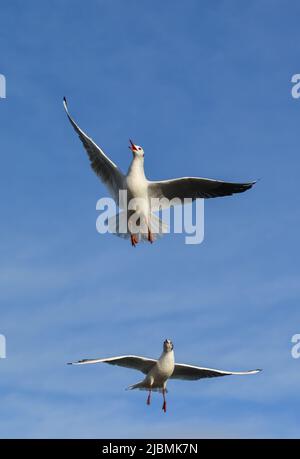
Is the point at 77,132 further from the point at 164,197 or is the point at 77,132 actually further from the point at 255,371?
the point at 255,371

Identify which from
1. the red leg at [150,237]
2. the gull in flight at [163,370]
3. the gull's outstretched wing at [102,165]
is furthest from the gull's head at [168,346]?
the gull's outstretched wing at [102,165]

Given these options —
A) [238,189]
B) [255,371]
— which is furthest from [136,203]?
[255,371]

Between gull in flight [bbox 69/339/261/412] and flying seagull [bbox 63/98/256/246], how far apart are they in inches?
120

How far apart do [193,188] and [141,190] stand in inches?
51.4

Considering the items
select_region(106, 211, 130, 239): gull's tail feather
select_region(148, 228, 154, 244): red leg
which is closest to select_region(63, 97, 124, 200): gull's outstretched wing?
select_region(106, 211, 130, 239): gull's tail feather

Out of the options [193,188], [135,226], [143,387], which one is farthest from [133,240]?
[143,387]

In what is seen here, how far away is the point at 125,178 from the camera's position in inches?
1127

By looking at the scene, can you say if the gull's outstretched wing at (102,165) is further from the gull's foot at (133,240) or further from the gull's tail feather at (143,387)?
the gull's tail feather at (143,387)

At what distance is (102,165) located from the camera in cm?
2891

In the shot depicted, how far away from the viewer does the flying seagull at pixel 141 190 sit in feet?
93.5

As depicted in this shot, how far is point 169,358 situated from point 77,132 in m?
6.10

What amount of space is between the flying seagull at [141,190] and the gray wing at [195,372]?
346 cm
